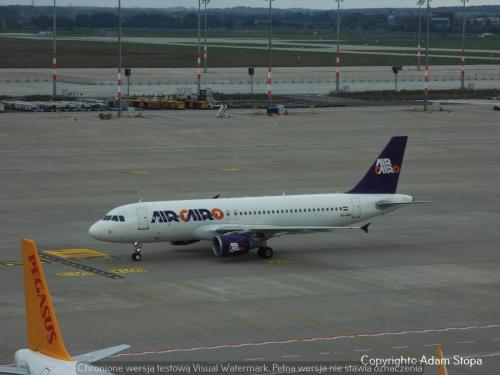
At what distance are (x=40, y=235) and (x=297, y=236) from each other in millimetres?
14180

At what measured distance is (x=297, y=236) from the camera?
62.3m

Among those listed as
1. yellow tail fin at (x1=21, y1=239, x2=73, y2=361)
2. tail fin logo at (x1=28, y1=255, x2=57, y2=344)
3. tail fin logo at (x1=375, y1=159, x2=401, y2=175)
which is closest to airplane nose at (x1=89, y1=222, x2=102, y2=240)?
tail fin logo at (x1=375, y1=159, x2=401, y2=175)

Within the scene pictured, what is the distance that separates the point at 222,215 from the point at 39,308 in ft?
98.6

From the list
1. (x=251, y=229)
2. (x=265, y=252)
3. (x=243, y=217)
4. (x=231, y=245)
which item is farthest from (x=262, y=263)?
(x=243, y=217)

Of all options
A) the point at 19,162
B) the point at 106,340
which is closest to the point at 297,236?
the point at 106,340

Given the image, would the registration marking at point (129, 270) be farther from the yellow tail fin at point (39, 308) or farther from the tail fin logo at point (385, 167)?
the yellow tail fin at point (39, 308)

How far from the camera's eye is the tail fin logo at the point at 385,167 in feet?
198

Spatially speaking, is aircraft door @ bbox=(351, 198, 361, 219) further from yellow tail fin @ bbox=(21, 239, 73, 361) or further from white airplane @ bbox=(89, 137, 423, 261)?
yellow tail fin @ bbox=(21, 239, 73, 361)

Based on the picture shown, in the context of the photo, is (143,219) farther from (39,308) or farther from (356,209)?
(39,308)

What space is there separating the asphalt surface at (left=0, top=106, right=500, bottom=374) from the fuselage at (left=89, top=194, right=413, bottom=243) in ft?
4.92

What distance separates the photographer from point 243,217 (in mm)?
56344

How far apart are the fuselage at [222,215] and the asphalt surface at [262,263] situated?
150 centimetres

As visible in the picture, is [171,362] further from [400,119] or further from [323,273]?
[400,119]

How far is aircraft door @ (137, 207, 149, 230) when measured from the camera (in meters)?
54.0
